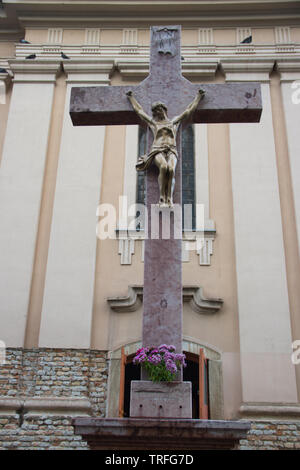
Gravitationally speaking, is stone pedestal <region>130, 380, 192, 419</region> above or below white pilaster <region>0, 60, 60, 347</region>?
below

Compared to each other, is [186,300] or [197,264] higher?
[197,264]

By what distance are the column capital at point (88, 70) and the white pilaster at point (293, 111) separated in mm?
3516

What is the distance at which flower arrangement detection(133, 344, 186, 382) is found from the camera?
4609mm

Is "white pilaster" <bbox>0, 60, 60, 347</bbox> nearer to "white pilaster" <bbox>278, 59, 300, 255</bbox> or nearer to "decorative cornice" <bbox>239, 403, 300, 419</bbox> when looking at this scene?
"decorative cornice" <bbox>239, 403, 300, 419</bbox>

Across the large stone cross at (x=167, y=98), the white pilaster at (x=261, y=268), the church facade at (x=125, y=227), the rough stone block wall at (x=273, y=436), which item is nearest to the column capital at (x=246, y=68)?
the church facade at (x=125, y=227)

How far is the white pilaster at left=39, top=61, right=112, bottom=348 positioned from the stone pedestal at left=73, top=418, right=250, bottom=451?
4742mm

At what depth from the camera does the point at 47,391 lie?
27.9ft

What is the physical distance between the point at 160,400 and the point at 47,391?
4420 millimetres

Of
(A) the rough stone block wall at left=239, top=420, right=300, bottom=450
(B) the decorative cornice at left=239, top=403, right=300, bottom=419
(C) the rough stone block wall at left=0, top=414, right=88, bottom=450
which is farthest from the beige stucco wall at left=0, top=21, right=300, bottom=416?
(C) the rough stone block wall at left=0, top=414, right=88, bottom=450

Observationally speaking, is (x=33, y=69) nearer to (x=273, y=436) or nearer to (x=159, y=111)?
(x=159, y=111)
